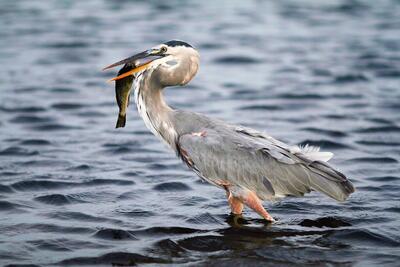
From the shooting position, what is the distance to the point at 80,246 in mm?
7070

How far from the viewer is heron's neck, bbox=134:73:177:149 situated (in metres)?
8.09

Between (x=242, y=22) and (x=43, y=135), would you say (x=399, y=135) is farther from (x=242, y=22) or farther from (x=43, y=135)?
(x=242, y=22)

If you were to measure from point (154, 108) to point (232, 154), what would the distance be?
3.45ft

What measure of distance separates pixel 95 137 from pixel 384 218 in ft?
15.7

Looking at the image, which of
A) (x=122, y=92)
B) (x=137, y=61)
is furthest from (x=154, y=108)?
(x=137, y=61)

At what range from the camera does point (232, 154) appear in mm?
7723

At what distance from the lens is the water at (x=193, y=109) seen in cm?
723

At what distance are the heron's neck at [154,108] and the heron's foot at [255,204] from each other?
1.02 m

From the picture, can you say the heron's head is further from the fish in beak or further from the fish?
the fish

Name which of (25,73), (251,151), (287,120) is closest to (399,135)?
(287,120)

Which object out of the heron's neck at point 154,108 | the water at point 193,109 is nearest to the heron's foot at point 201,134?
the heron's neck at point 154,108

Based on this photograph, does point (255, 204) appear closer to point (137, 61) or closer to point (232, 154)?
point (232, 154)

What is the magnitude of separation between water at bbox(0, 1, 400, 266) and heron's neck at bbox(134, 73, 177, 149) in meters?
0.85

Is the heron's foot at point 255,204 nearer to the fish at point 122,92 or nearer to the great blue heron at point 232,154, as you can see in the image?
the great blue heron at point 232,154
